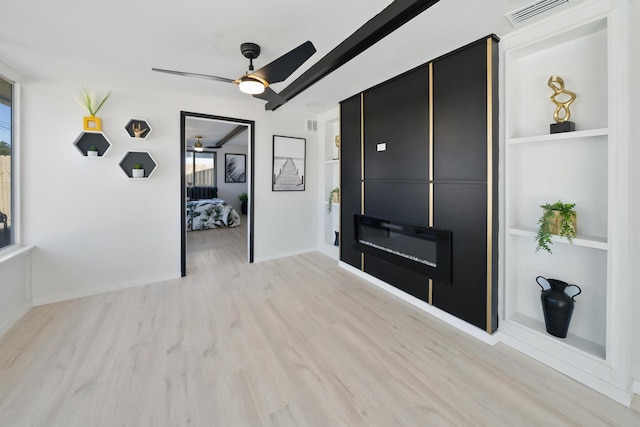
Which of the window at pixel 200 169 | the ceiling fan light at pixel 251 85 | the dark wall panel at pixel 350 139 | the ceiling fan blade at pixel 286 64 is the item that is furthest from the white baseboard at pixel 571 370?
the window at pixel 200 169

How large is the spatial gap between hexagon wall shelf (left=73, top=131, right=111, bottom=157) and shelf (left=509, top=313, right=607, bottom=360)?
14.8 ft

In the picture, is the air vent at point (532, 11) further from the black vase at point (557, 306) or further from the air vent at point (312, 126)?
the air vent at point (312, 126)

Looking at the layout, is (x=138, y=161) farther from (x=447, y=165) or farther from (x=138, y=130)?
(x=447, y=165)

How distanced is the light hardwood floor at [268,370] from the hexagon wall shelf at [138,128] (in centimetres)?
196

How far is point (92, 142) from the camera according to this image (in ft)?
9.91

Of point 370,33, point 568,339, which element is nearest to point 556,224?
point 568,339

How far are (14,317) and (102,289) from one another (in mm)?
735

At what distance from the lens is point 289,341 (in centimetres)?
214

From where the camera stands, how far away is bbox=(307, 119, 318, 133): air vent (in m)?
4.56

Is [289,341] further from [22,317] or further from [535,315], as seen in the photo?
[22,317]

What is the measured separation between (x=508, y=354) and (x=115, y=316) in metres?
3.51

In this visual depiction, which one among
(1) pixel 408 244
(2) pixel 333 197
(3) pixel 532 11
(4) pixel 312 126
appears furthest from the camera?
(4) pixel 312 126

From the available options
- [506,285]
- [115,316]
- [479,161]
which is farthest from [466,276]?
[115,316]

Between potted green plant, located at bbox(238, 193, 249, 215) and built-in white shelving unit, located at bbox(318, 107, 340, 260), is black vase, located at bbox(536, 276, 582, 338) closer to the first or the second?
built-in white shelving unit, located at bbox(318, 107, 340, 260)
